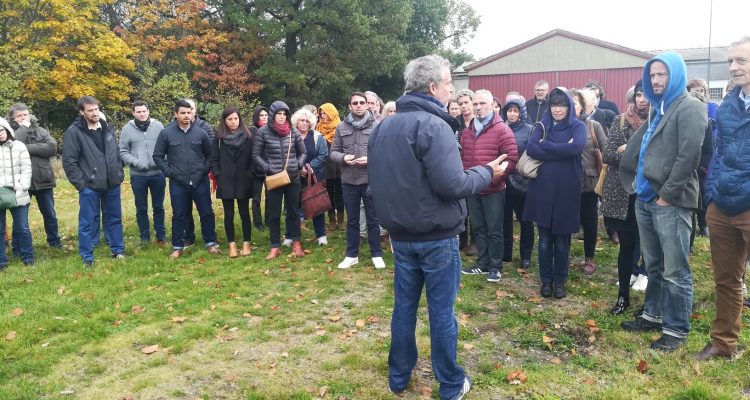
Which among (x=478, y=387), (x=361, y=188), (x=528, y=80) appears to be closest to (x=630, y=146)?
(x=478, y=387)

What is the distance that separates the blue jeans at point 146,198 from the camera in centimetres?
776

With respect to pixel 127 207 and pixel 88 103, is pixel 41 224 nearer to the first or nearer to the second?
pixel 127 207

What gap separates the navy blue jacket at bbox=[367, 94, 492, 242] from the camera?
3221 mm

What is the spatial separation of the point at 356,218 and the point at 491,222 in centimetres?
167

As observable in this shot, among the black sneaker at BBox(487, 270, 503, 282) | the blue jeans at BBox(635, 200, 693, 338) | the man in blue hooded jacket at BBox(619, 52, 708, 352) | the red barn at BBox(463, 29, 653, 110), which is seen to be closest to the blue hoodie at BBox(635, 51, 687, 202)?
the man in blue hooded jacket at BBox(619, 52, 708, 352)

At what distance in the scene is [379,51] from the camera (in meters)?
27.9

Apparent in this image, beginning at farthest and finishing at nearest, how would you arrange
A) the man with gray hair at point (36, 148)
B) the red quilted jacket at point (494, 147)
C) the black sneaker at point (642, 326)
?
1. the man with gray hair at point (36, 148)
2. the red quilted jacket at point (494, 147)
3. the black sneaker at point (642, 326)

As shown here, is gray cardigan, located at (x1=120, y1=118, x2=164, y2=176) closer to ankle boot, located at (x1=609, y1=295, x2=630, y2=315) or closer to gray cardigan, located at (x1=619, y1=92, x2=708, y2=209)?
ankle boot, located at (x1=609, y1=295, x2=630, y2=315)

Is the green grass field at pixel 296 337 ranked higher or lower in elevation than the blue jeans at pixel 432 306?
lower

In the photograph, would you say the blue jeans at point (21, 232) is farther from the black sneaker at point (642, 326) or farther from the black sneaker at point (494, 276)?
the black sneaker at point (642, 326)

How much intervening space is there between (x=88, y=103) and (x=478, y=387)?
19.6ft

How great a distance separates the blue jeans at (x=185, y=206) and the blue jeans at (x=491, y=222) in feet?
12.3

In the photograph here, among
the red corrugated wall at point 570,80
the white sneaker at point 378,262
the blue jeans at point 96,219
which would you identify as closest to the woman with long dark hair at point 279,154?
the white sneaker at point 378,262

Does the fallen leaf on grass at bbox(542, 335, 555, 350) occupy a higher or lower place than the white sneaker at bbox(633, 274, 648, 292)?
lower
